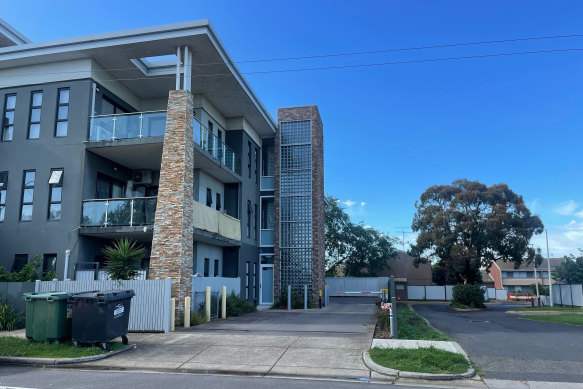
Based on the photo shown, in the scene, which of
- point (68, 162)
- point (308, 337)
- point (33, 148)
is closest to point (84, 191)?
point (68, 162)

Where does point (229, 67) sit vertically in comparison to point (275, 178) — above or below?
above

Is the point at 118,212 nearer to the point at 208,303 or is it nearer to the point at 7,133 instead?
the point at 208,303

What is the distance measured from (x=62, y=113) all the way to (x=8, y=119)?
246 centimetres

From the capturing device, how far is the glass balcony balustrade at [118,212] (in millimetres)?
16438

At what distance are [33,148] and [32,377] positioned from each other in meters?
11.8

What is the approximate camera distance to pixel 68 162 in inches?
669

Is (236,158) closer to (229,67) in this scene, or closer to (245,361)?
(229,67)

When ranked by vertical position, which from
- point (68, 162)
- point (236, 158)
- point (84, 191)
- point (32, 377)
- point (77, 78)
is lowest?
point (32, 377)

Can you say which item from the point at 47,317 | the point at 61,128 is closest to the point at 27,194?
the point at 61,128

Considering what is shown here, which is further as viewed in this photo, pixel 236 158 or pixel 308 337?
pixel 236 158

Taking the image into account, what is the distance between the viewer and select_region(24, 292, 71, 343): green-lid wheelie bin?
10281 mm

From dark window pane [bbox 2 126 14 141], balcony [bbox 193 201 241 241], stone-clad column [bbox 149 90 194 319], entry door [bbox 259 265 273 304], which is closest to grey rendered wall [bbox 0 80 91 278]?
dark window pane [bbox 2 126 14 141]

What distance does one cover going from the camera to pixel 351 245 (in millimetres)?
41406

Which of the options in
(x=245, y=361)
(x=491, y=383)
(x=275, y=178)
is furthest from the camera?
(x=275, y=178)
